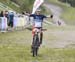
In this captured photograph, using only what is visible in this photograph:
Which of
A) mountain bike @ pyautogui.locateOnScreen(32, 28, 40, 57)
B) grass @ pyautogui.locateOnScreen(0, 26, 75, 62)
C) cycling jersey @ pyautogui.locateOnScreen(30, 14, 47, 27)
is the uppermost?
cycling jersey @ pyautogui.locateOnScreen(30, 14, 47, 27)

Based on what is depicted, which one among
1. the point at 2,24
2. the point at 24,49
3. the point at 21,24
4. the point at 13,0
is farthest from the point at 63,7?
the point at 24,49

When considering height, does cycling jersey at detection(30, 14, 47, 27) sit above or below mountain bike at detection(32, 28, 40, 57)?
above

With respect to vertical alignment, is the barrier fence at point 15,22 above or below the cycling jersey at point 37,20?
below

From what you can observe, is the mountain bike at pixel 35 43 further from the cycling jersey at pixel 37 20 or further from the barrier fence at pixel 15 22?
the barrier fence at pixel 15 22

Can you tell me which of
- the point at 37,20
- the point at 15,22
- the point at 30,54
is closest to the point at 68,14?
the point at 15,22

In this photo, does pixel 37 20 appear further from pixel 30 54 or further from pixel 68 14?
pixel 68 14

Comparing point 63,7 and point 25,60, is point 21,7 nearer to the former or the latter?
point 63,7

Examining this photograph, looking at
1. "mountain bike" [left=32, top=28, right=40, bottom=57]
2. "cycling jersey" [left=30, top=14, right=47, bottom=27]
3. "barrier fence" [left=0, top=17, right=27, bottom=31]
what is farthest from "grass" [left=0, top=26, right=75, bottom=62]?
"barrier fence" [left=0, top=17, right=27, bottom=31]

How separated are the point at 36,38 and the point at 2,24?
13.3 metres

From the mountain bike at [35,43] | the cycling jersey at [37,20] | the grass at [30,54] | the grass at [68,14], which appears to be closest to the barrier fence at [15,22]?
the grass at [30,54]

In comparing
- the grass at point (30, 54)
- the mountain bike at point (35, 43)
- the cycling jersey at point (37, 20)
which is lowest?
the grass at point (30, 54)

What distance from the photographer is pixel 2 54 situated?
16.1 meters

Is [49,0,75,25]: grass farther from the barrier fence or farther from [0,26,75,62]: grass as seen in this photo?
[0,26,75,62]: grass

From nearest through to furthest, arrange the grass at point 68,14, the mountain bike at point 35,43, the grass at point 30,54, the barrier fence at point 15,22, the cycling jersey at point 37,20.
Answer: the grass at point 30,54 → the mountain bike at point 35,43 → the cycling jersey at point 37,20 → the barrier fence at point 15,22 → the grass at point 68,14
